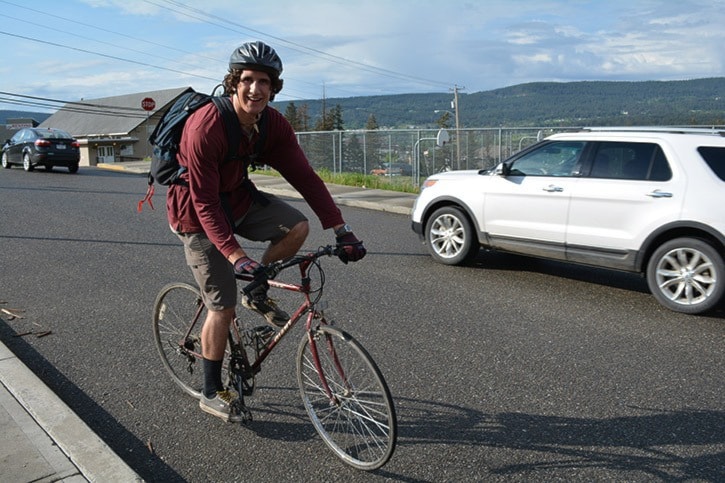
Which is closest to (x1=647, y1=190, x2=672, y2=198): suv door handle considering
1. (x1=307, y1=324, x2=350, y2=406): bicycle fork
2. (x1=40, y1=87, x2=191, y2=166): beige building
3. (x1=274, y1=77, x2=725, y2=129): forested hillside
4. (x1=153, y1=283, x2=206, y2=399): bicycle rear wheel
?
(x1=307, y1=324, x2=350, y2=406): bicycle fork

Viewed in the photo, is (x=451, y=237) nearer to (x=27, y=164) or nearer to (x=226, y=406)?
(x=226, y=406)

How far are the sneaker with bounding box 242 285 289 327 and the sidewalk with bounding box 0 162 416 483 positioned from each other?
3.34 feet

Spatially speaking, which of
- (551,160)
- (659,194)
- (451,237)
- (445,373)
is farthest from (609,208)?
(445,373)

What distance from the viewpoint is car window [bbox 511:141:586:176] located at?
7.58 metres

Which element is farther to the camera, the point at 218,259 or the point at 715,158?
the point at 715,158

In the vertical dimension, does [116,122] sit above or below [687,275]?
above

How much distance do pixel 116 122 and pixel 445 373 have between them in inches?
2936

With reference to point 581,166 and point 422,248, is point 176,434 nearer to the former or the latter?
point 581,166

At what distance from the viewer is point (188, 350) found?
4438 millimetres

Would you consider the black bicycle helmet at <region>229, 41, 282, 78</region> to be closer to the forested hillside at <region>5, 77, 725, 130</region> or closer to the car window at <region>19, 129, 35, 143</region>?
the car window at <region>19, 129, 35, 143</region>

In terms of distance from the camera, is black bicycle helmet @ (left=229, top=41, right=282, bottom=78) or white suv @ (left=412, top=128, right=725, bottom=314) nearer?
black bicycle helmet @ (left=229, top=41, right=282, bottom=78)

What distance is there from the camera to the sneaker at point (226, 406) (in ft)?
Result: 12.8

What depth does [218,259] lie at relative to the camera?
3.68 metres

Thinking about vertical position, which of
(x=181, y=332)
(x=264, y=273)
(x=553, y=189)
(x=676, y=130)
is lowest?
(x=181, y=332)
